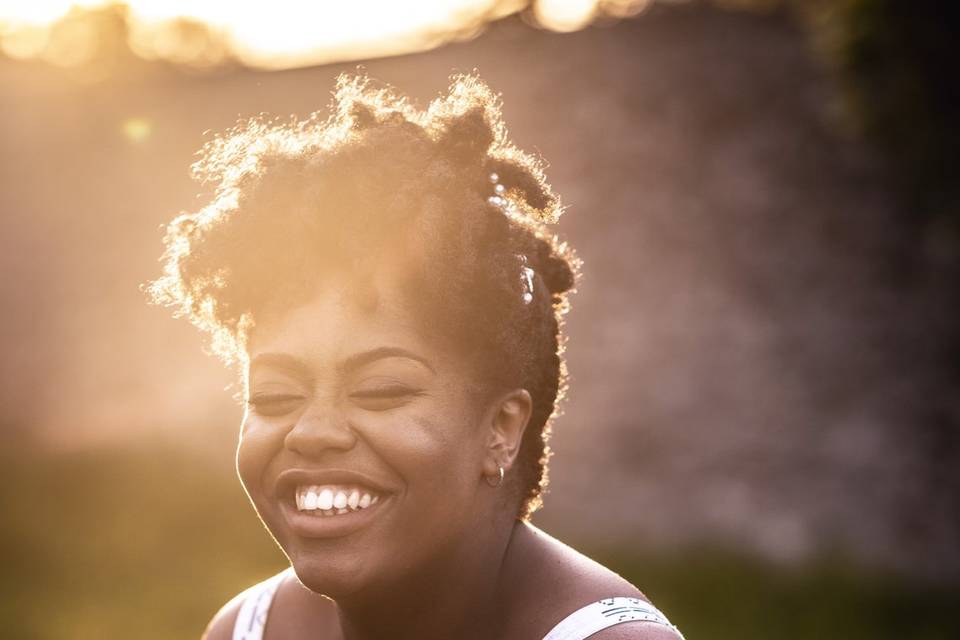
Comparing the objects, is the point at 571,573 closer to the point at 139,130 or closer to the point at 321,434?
the point at 321,434

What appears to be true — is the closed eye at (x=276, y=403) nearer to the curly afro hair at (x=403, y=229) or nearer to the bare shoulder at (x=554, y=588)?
the curly afro hair at (x=403, y=229)

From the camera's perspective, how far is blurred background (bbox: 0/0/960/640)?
8.44 m

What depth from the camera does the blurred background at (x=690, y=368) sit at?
8.44 m

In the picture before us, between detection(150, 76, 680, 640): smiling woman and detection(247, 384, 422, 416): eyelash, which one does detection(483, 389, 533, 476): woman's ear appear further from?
detection(247, 384, 422, 416): eyelash

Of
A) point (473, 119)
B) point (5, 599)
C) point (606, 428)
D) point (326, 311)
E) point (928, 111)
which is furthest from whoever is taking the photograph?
point (606, 428)

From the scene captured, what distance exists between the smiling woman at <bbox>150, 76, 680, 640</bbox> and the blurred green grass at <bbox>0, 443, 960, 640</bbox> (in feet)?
16.3

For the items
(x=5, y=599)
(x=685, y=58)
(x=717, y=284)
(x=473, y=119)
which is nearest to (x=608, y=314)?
(x=717, y=284)

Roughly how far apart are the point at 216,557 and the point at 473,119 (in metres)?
6.53

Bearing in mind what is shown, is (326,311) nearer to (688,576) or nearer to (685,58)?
(688,576)

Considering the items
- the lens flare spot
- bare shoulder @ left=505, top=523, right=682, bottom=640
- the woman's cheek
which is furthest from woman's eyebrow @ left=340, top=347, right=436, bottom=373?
the lens flare spot

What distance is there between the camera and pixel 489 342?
2709 mm

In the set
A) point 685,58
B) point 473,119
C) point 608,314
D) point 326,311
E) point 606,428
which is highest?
point 685,58

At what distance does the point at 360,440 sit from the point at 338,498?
138 mm

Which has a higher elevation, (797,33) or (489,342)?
(797,33)
